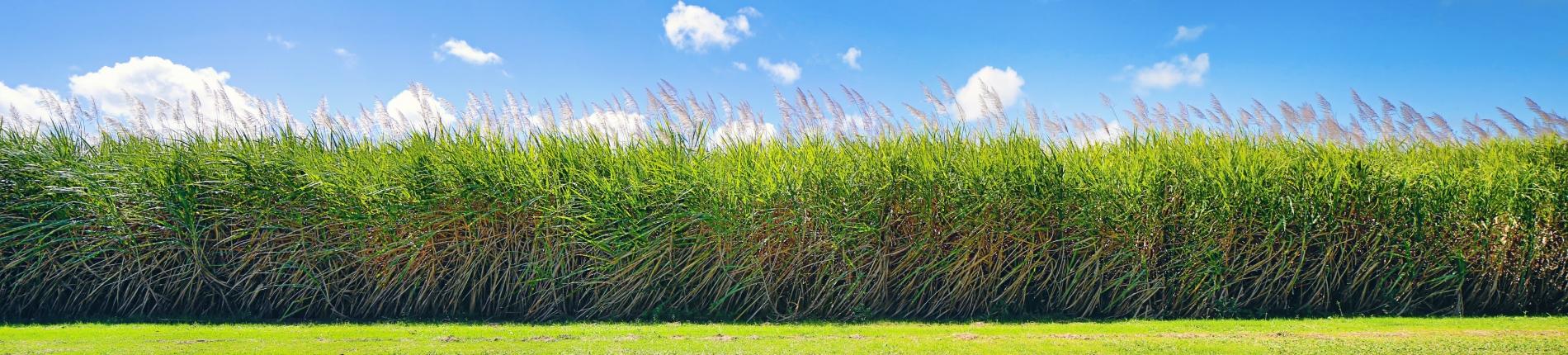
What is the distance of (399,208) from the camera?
242 inches

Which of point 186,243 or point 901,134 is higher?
point 901,134

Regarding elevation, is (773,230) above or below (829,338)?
above

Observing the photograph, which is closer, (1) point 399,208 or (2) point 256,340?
(2) point 256,340

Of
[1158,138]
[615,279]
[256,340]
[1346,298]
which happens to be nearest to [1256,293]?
[1346,298]

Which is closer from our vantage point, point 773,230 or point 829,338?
point 829,338

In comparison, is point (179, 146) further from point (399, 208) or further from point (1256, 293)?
point (1256, 293)

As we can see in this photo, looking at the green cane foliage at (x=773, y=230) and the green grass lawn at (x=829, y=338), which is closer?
the green grass lawn at (x=829, y=338)

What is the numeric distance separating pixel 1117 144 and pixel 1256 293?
142 cm

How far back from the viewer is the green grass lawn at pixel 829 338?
5.00 meters

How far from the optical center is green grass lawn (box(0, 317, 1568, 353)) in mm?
4996

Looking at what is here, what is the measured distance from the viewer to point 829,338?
17.6ft

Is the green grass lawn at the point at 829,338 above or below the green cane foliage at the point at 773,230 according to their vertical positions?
below

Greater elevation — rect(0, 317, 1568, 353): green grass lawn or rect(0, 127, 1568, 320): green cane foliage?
rect(0, 127, 1568, 320): green cane foliage

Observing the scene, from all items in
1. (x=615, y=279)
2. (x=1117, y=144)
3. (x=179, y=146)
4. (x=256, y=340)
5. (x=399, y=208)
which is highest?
(x=1117, y=144)
